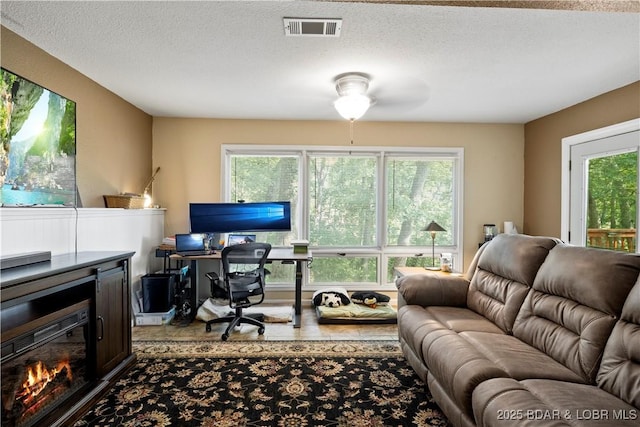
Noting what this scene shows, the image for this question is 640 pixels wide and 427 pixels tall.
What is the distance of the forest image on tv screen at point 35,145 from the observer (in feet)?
7.14

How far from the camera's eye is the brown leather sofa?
1.40 metres

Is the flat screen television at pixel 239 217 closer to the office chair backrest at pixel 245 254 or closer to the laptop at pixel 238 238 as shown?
the laptop at pixel 238 238

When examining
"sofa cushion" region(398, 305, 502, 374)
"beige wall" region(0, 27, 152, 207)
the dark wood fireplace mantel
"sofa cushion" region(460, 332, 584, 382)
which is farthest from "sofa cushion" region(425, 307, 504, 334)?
"beige wall" region(0, 27, 152, 207)

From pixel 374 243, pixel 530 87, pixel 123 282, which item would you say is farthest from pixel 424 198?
pixel 123 282

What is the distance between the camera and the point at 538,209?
172 inches

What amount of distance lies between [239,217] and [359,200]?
1628 millimetres

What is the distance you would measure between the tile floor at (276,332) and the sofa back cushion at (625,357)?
193 cm

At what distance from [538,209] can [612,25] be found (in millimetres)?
2673

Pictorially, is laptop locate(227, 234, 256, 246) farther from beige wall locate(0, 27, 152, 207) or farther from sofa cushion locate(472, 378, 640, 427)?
sofa cushion locate(472, 378, 640, 427)

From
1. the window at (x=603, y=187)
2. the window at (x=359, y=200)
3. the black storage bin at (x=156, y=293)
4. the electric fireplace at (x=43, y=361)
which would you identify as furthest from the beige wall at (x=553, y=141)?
the electric fireplace at (x=43, y=361)

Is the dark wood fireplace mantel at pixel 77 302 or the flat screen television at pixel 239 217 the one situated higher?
the flat screen television at pixel 239 217

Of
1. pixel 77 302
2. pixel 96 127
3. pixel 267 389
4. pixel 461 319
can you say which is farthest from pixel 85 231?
pixel 461 319

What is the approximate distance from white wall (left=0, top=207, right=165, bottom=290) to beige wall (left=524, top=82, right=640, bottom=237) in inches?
192

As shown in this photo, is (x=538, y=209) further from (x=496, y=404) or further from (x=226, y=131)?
(x=226, y=131)
